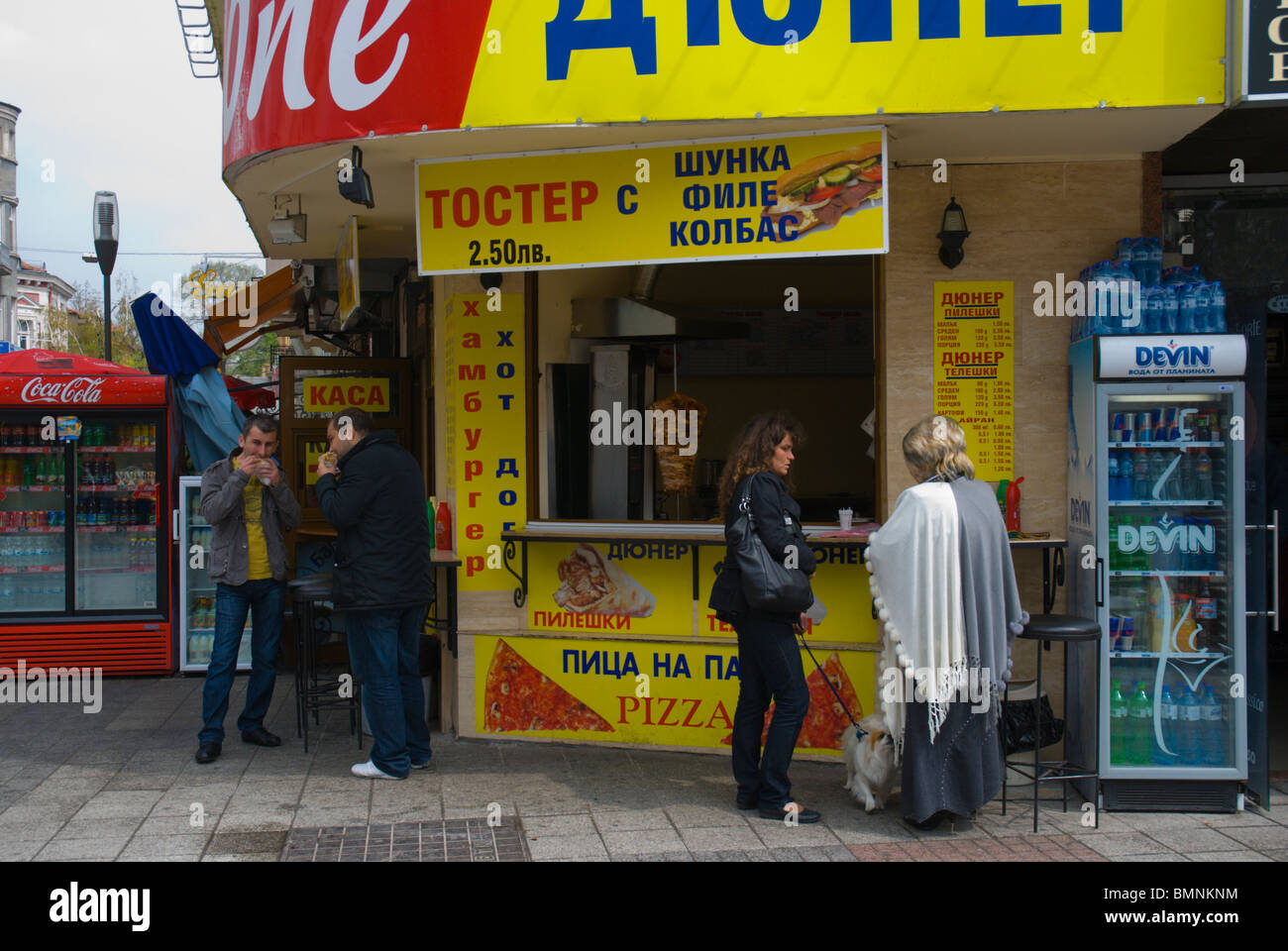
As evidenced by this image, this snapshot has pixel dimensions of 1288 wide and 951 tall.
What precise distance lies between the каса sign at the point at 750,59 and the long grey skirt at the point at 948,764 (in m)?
2.69

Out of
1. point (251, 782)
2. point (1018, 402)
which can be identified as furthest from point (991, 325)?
point (251, 782)

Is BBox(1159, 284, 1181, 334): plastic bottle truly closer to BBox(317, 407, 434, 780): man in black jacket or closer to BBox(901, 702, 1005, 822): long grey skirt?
BBox(901, 702, 1005, 822): long grey skirt

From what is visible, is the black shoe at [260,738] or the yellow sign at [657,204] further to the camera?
the black shoe at [260,738]

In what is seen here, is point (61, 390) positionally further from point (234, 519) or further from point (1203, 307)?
point (1203, 307)

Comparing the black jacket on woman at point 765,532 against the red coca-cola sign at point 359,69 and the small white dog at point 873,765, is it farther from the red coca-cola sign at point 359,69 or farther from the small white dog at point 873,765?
the red coca-cola sign at point 359,69

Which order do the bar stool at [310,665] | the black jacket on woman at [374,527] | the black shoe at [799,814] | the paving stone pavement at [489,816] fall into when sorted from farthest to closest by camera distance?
the bar stool at [310,665] < the black jacket on woman at [374,527] < the black shoe at [799,814] < the paving stone pavement at [489,816]

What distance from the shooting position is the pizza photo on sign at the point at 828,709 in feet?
19.3

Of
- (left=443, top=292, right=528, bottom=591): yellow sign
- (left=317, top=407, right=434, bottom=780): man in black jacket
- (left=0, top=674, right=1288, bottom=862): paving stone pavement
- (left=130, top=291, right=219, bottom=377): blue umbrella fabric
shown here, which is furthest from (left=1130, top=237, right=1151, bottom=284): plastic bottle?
(left=130, top=291, right=219, bottom=377): blue umbrella fabric

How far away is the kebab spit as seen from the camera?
21.8ft

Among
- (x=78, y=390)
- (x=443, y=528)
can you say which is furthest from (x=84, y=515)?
(x=443, y=528)

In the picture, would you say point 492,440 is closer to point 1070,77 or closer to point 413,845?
point 413,845

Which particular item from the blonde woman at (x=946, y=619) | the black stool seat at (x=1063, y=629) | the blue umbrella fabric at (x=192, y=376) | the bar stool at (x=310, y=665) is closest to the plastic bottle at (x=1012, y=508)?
the black stool seat at (x=1063, y=629)

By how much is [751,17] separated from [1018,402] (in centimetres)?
231

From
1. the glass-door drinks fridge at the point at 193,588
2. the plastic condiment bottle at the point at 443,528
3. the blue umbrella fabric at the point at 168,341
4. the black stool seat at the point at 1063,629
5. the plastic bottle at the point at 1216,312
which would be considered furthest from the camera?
the glass-door drinks fridge at the point at 193,588
